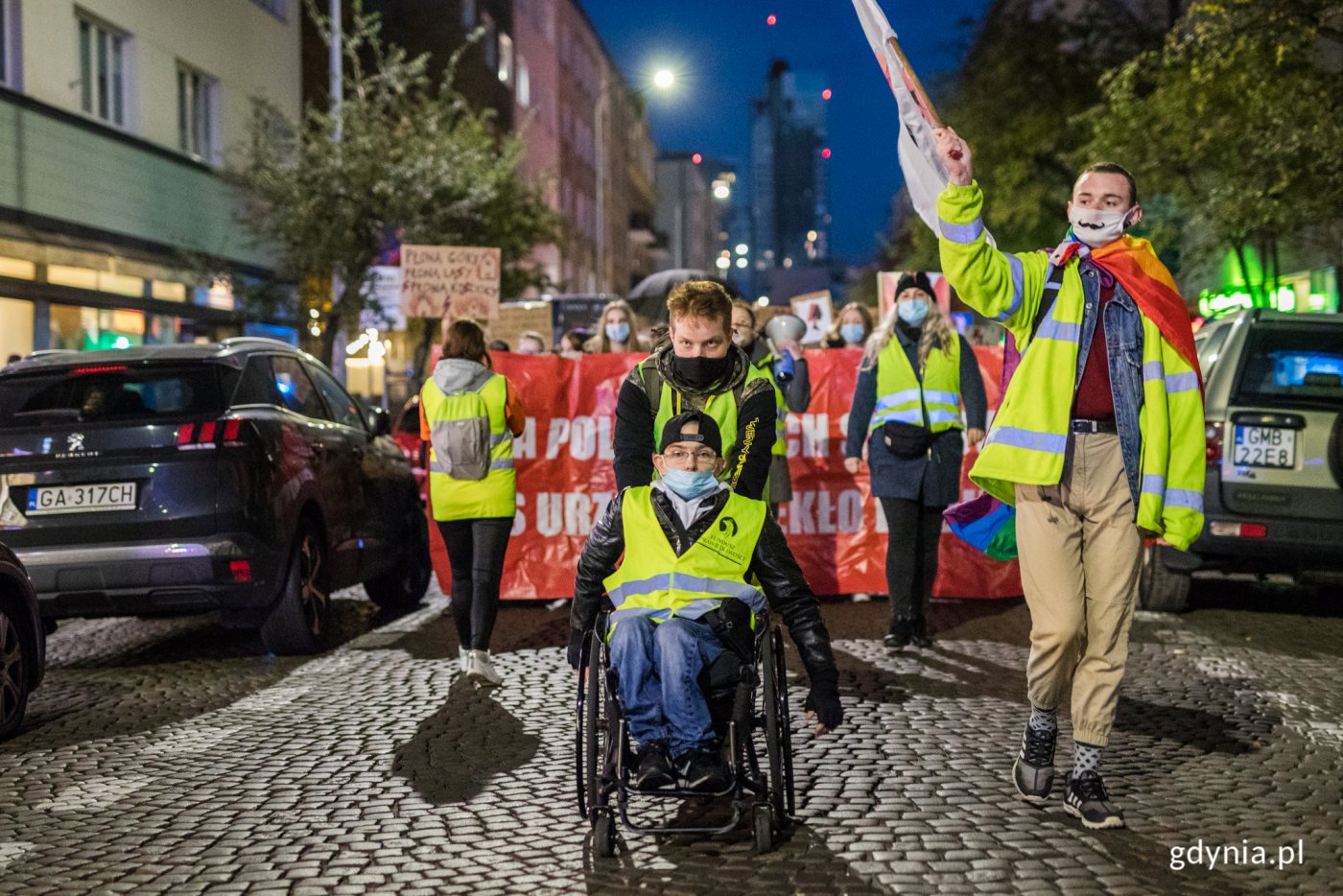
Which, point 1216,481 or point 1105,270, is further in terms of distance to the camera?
point 1216,481

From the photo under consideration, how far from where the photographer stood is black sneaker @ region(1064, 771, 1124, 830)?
15.8 feet

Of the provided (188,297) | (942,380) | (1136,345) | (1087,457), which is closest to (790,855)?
(1087,457)

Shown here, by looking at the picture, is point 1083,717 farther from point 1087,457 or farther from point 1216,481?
point 1216,481

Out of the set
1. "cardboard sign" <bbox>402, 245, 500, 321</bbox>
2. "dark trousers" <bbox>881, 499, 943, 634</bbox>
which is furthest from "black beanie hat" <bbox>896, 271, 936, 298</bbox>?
"cardboard sign" <bbox>402, 245, 500, 321</bbox>

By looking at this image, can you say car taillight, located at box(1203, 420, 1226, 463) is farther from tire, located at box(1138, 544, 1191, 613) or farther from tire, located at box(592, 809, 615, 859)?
tire, located at box(592, 809, 615, 859)

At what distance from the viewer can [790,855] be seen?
4.59m

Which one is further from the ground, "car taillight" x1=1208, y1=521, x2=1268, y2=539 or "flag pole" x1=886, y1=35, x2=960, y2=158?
"flag pole" x1=886, y1=35, x2=960, y2=158

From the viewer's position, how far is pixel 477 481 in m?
7.62

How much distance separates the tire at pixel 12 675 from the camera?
259 inches

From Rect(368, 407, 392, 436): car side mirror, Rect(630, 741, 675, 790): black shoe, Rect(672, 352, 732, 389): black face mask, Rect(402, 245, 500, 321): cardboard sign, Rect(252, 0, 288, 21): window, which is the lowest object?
Rect(630, 741, 675, 790): black shoe

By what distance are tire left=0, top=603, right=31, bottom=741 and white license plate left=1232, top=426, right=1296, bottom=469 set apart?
6.88 meters

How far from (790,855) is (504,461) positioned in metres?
3.56

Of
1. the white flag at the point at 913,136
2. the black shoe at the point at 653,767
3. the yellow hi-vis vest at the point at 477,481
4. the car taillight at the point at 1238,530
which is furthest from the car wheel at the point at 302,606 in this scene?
the car taillight at the point at 1238,530

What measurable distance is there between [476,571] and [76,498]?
2.24 m
